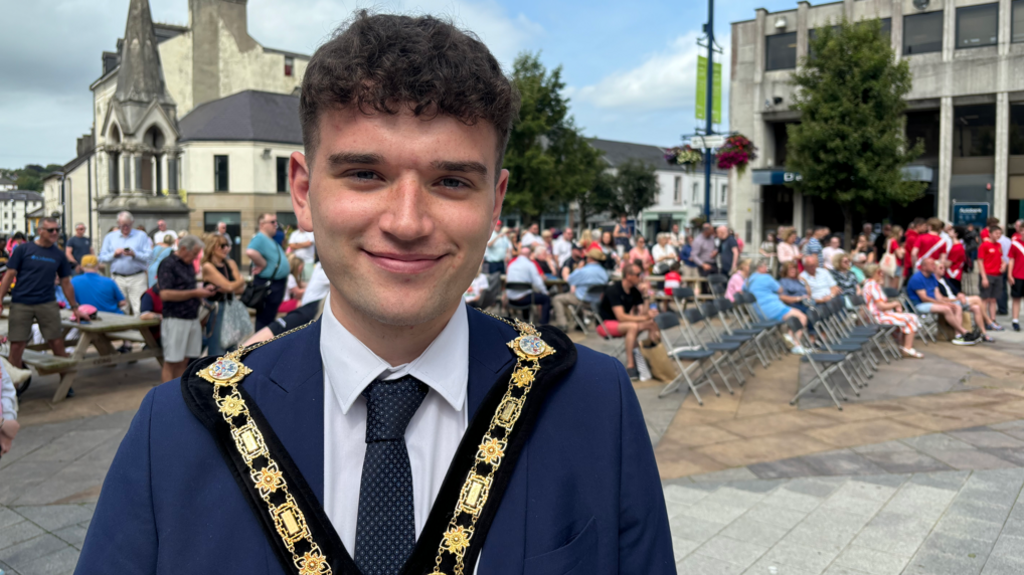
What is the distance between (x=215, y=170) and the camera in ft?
131

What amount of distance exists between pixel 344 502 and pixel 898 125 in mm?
26174

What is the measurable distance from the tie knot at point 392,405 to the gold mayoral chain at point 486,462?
13cm

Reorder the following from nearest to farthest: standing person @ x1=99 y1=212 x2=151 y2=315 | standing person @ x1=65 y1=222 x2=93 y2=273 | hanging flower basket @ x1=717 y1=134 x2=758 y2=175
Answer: standing person @ x1=99 y1=212 x2=151 y2=315, standing person @ x1=65 y1=222 x2=93 y2=273, hanging flower basket @ x1=717 y1=134 x2=758 y2=175

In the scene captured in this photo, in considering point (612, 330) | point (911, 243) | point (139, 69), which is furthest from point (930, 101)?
point (139, 69)

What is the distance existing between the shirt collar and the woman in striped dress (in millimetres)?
10752

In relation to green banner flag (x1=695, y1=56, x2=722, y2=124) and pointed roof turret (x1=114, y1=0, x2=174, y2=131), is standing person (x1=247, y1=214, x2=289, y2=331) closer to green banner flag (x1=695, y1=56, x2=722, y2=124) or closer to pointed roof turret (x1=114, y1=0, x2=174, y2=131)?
green banner flag (x1=695, y1=56, x2=722, y2=124)

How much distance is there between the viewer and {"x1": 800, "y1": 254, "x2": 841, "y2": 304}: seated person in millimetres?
11383

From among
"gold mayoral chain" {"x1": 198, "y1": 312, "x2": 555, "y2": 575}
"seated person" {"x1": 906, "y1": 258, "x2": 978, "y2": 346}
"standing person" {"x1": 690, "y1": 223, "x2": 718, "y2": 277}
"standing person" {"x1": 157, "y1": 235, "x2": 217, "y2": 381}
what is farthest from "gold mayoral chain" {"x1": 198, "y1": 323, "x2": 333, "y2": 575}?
"standing person" {"x1": 690, "y1": 223, "x2": 718, "y2": 277}

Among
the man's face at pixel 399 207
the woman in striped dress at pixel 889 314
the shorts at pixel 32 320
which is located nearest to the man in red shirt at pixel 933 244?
the woman in striped dress at pixel 889 314

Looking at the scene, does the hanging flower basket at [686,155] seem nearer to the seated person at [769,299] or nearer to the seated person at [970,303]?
the seated person at [970,303]

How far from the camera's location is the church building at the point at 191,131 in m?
22.3

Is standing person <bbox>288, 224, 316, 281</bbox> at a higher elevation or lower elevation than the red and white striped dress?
higher

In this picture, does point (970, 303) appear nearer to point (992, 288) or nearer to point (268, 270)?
point (992, 288)

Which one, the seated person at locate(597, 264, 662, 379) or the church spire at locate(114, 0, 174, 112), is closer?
the seated person at locate(597, 264, 662, 379)
